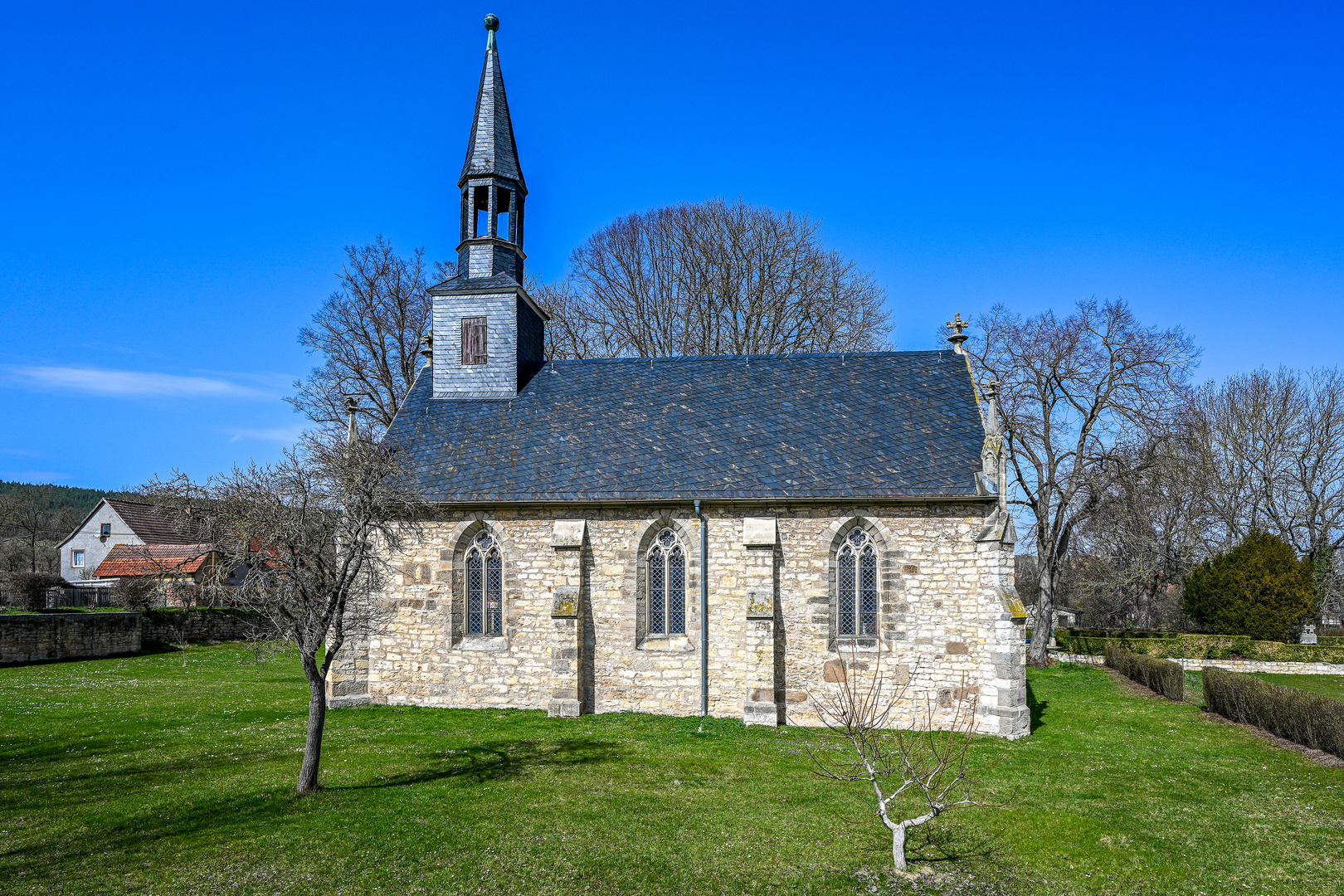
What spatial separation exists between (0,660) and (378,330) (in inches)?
649

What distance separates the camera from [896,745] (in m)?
14.7

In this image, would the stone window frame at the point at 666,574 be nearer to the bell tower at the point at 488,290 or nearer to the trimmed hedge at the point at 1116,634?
the bell tower at the point at 488,290

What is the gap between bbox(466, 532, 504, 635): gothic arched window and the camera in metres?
17.8

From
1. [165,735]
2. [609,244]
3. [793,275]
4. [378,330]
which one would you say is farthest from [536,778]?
[609,244]

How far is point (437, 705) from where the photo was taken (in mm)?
17562

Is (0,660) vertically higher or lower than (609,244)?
lower

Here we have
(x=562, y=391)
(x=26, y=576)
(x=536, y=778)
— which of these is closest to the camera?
(x=536, y=778)

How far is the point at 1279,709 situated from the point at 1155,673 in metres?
6.94

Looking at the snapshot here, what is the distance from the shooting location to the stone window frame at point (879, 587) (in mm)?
16250

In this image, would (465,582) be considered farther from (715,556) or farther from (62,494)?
(62,494)

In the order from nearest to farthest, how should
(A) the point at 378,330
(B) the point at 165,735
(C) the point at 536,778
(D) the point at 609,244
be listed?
(C) the point at 536,778 < (B) the point at 165,735 < (A) the point at 378,330 < (D) the point at 609,244

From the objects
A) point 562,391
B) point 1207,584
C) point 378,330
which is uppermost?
point 378,330

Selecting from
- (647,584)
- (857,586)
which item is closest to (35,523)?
(647,584)

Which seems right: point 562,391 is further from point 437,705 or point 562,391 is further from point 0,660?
point 0,660
